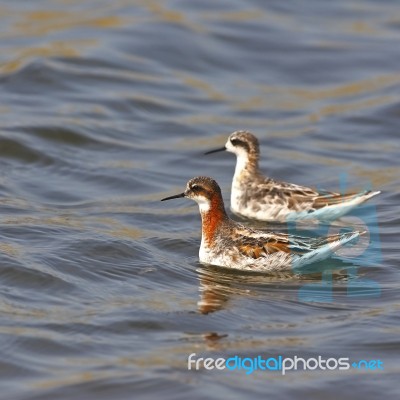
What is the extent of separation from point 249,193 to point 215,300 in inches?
174

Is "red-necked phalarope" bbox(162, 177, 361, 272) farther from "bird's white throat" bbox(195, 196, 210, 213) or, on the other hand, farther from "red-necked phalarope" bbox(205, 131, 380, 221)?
"red-necked phalarope" bbox(205, 131, 380, 221)

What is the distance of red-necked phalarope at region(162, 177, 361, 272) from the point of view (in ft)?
43.2

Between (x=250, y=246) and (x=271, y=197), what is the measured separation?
2899 millimetres

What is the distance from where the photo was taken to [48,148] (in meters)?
18.2

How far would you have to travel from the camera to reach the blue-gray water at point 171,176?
10.5 meters

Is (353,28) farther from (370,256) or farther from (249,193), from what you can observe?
(370,256)

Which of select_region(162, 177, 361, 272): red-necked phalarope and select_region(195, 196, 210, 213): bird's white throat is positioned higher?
select_region(195, 196, 210, 213): bird's white throat

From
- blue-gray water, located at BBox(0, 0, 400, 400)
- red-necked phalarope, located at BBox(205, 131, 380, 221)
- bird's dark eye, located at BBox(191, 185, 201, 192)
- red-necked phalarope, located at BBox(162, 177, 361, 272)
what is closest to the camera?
blue-gray water, located at BBox(0, 0, 400, 400)

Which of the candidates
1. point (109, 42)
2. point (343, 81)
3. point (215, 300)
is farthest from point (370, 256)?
point (109, 42)

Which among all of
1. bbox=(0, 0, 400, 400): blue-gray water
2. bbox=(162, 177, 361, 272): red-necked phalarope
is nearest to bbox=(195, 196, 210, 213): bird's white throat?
bbox=(162, 177, 361, 272): red-necked phalarope

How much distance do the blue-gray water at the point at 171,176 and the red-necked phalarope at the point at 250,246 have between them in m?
0.30

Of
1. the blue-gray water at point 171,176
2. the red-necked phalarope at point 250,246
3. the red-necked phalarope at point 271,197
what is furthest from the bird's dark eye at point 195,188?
the red-necked phalarope at point 271,197

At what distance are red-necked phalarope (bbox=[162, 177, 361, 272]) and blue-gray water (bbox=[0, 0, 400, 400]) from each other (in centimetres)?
30

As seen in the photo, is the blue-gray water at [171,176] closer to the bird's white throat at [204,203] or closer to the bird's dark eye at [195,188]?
the bird's white throat at [204,203]
